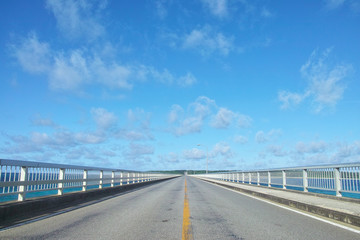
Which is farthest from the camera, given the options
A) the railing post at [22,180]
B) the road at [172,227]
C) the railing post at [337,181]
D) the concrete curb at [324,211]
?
the railing post at [337,181]

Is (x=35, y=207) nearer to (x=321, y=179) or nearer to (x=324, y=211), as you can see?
(x=324, y=211)

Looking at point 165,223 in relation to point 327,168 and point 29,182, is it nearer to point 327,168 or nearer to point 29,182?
point 29,182

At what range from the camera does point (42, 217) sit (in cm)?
805

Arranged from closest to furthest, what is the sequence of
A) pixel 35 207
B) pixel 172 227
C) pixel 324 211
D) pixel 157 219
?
pixel 172 227, pixel 157 219, pixel 324 211, pixel 35 207

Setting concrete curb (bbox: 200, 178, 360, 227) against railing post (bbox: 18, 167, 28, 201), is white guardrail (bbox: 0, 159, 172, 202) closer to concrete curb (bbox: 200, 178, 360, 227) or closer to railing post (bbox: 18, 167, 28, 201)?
railing post (bbox: 18, 167, 28, 201)

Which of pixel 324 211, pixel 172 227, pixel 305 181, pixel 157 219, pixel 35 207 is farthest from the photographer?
pixel 305 181

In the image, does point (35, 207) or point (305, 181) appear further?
point (305, 181)

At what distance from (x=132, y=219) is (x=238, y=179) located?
24225 mm

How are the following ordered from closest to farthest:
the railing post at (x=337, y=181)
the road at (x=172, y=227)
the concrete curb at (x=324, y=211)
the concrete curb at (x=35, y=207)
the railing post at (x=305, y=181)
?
the road at (x=172, y=227), the concrete curb at (x=324, y=211), the concrete curb at (x=35, y=207), the railing post at (x=337, y=181), the railing post at (x=305, y=181)

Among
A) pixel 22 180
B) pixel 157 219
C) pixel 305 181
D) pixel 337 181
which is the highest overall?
pixel 22 180

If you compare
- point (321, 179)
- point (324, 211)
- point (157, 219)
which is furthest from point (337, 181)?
point (157, 219)

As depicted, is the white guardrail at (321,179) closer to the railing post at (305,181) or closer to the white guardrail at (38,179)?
the railing post at (305,181)

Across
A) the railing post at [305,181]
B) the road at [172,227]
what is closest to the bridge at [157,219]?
the road at [172,227]

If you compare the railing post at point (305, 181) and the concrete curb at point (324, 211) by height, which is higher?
the railing post at point (305, 181)
